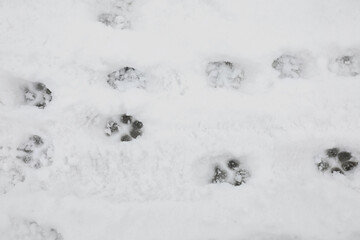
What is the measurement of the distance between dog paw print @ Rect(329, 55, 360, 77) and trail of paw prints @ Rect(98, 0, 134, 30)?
87 cm

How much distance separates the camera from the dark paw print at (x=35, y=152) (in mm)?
1601

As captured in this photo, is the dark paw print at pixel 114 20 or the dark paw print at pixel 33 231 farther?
the dark paw print at pixel 114 20

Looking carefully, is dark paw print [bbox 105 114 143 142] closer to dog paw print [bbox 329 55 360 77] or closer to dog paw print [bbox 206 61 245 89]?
dog paw print [bbox 206 61 245 89]

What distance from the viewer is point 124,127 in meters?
1.62

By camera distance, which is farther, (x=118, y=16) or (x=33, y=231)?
(x=118, y=16)

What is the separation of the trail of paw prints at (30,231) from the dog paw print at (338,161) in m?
1.09

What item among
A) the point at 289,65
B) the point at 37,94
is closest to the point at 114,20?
the point at 37,94

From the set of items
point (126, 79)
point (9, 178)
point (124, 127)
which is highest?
point (126, 79)

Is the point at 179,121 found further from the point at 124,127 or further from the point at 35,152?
the point at 35,152

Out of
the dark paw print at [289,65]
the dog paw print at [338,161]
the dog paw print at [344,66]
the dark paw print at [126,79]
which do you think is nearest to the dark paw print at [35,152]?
the dark paw print at [126,79]

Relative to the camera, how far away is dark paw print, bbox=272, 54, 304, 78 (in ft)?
5.47

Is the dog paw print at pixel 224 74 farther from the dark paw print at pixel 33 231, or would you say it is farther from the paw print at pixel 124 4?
the dark paw print at pixel 33 231

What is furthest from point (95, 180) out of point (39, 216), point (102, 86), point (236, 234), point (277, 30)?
point (277, 30)

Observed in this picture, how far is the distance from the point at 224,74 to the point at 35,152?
84 centimetres
